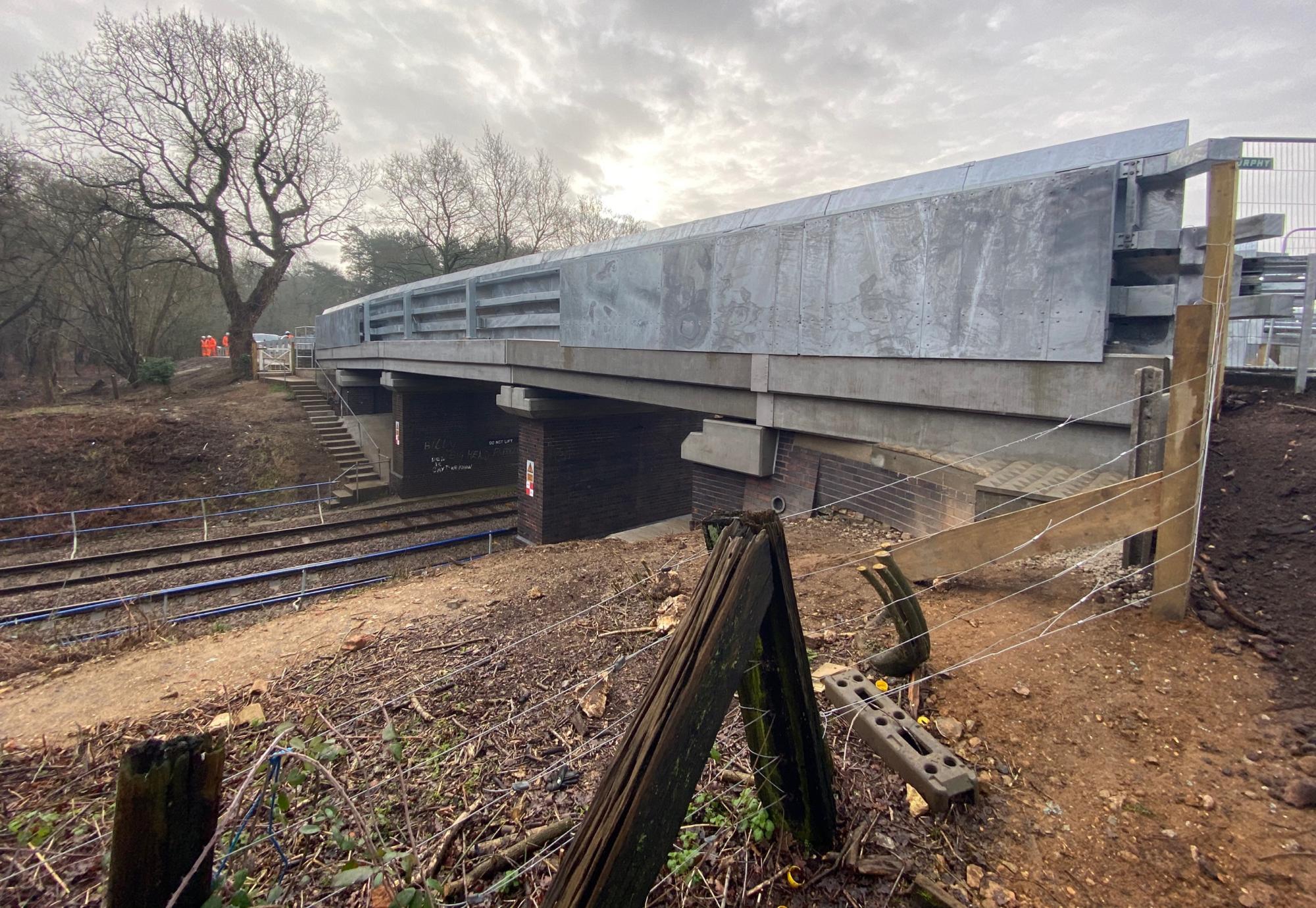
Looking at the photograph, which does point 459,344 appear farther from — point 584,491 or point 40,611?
point 40,611

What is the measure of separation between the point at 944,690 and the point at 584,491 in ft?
33.7

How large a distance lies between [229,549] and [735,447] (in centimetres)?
1246

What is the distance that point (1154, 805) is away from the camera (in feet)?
7.11

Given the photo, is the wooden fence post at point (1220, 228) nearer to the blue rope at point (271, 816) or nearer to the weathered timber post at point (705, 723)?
the weathered timber post at point (705, 723)

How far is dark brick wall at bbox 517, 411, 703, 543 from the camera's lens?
12141 mm

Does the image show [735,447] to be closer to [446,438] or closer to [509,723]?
[509,723]

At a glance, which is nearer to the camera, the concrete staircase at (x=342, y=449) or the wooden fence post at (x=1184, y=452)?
the wooden fence post at (x=1184, y=452)

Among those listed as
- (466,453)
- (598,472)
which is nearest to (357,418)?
(466,453)

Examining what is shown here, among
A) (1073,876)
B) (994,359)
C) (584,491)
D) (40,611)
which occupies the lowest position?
(40,611)

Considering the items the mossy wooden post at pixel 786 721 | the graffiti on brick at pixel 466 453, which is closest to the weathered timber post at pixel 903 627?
the mossy wooden post at pixel 786 721

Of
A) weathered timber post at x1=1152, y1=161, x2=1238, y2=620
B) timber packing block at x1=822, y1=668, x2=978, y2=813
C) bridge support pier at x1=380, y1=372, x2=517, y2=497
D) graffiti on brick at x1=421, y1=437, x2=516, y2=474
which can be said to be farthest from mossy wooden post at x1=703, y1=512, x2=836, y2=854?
graffiti on brick at x1=421, y1=437, x2=516, y2=474

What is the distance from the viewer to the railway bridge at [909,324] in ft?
14.2

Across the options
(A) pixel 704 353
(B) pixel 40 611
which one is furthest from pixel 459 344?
A: (B) pixel 40 611

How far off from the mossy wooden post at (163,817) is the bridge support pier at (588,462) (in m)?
10.0
